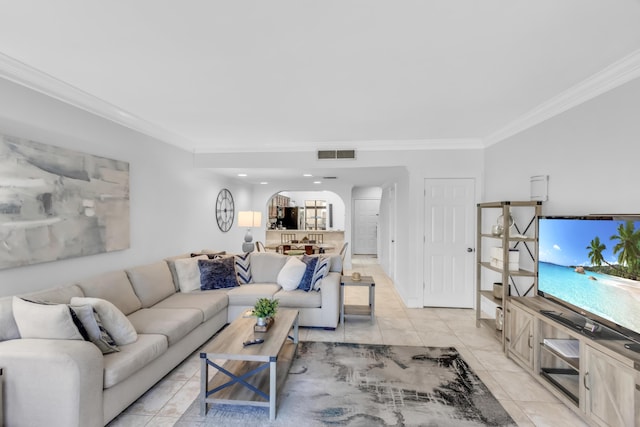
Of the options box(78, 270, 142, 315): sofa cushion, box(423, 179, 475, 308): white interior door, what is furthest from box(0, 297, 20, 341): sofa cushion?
box(423, 179, 475, 308): white interior door

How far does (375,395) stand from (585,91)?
10.1 feet

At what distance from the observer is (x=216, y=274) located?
389 centimetres

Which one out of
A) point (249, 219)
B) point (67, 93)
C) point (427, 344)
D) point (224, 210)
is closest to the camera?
point (67, 93)

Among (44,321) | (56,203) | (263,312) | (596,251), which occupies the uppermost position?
(56,203)

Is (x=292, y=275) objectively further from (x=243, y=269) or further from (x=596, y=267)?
(x=596, y=267)

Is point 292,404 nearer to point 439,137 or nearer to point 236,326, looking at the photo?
point 236,326

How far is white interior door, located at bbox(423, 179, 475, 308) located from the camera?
4496mm

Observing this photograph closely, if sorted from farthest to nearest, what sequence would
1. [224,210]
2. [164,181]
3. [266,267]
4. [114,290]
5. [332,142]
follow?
[224,210]
[332,142]
[266,267]
[164,181]
[114,290]

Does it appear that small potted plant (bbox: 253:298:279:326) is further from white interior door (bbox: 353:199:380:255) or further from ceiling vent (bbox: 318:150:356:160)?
white interior door (bbox: 353:199:380:255)

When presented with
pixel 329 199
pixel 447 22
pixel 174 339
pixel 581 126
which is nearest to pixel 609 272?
pixel 581 126

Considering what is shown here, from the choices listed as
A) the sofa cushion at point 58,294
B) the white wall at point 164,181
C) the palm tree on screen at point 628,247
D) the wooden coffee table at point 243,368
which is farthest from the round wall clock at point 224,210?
the palm tree on screen at point 628,247

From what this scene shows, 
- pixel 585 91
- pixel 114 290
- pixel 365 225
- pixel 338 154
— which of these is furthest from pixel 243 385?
pixel 365 225

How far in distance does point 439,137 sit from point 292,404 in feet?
12.3

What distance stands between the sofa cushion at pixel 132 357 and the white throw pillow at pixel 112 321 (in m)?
0.06
